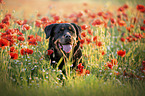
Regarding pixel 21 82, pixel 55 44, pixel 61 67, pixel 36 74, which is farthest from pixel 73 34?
pixel 21 82

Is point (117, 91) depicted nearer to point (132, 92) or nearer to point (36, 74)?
point (132, 92)

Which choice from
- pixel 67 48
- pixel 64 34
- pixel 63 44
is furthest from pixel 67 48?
pixel 64 34

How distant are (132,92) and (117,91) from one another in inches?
10.1

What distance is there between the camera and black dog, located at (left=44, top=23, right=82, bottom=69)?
361cm

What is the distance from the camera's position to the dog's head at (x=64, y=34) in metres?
3.55

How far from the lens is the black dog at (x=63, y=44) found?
11.8 ft

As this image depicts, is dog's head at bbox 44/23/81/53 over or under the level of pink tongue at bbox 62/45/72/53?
over

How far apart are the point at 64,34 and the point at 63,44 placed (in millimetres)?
219

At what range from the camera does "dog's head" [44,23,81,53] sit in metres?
3.55

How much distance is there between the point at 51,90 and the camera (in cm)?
268

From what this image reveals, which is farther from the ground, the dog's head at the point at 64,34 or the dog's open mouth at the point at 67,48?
the dog's head at the point at 64,34

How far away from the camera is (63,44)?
3.62 meters

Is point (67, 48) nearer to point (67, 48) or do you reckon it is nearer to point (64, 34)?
point (67, 48)

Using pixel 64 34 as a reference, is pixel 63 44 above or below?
below
